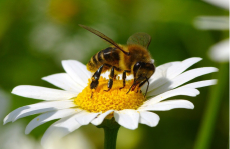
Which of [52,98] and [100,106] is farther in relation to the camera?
[52,98]

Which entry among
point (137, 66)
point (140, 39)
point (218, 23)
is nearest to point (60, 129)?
point (137, 66)

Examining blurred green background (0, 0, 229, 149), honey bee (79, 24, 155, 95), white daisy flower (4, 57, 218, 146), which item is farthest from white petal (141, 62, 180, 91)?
blurred green background (0, 0, 229, 149)

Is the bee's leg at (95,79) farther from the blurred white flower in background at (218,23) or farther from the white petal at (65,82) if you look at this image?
the blurred white flower in background at (218,23)

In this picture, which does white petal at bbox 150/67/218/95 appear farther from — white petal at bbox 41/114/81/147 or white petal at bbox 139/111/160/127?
white petal at bbox 41/114/81/147

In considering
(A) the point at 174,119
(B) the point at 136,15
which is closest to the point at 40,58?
(B) the point at 136,15

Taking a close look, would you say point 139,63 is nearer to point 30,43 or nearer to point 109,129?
point 109,129

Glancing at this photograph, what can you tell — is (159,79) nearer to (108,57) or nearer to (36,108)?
(108,57)
